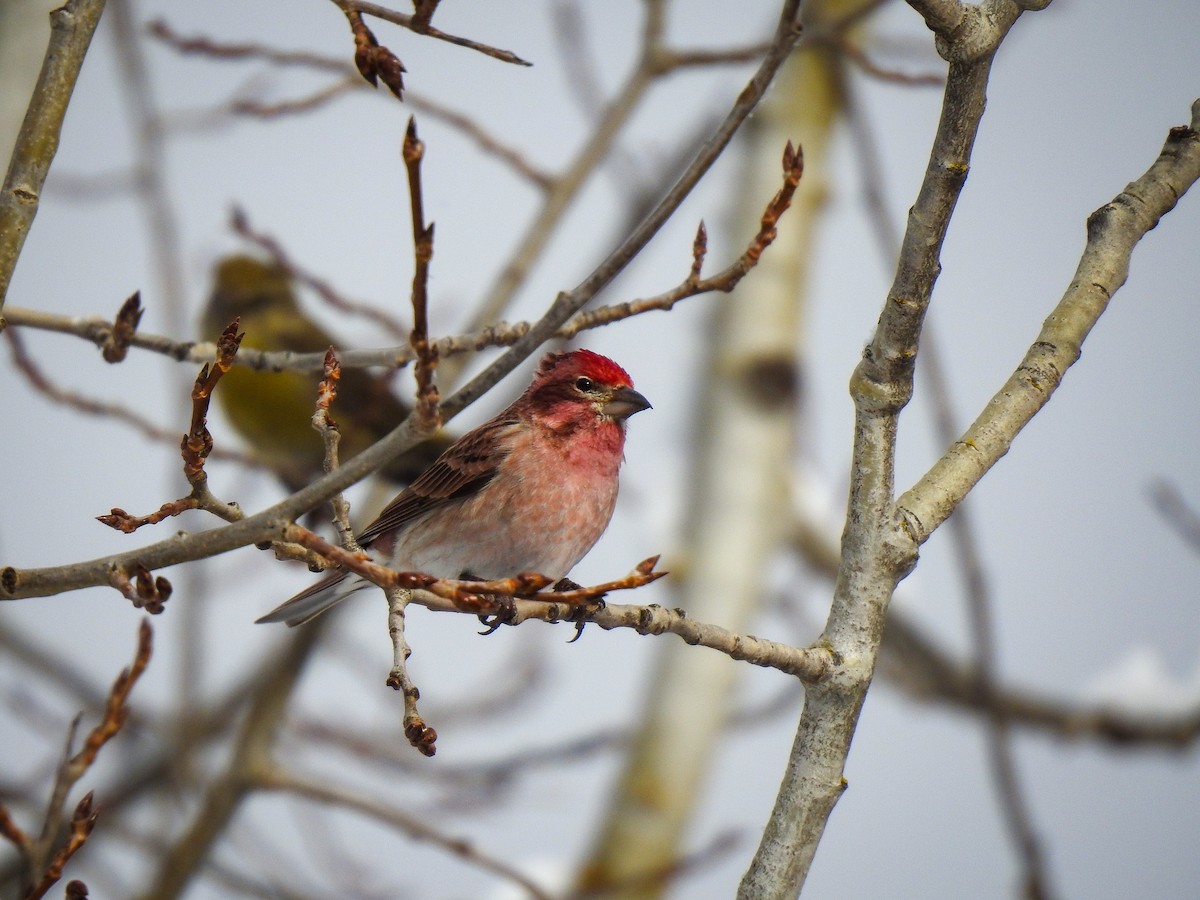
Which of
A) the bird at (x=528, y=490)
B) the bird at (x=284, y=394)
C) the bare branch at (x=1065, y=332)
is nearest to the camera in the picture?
the bare branch at (x=1065, y=332)

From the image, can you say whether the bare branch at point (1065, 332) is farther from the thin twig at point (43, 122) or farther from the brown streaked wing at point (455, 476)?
the brown streaked wing at point (455, 476)

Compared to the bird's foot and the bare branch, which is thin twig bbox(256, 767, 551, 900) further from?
the bare branch

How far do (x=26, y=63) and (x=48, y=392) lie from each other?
1294 mm

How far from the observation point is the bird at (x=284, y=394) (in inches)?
265

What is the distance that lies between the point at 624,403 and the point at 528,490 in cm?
49

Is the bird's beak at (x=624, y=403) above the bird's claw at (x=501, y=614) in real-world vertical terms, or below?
above

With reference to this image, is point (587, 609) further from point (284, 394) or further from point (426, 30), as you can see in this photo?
point (284, 394)

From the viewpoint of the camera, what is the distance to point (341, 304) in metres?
5.23

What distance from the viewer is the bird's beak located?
4258 millimetres

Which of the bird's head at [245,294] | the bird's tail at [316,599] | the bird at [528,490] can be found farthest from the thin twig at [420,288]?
the bird's head at [245,294]

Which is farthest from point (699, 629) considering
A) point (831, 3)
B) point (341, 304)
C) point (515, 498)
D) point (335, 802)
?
point (831, 3)

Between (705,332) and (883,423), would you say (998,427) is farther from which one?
(705,332)

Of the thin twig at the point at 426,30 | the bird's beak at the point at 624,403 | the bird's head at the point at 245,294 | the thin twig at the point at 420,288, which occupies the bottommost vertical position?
the thin twig at the point at 420,288

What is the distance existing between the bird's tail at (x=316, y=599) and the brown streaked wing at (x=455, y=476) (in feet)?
1.22
